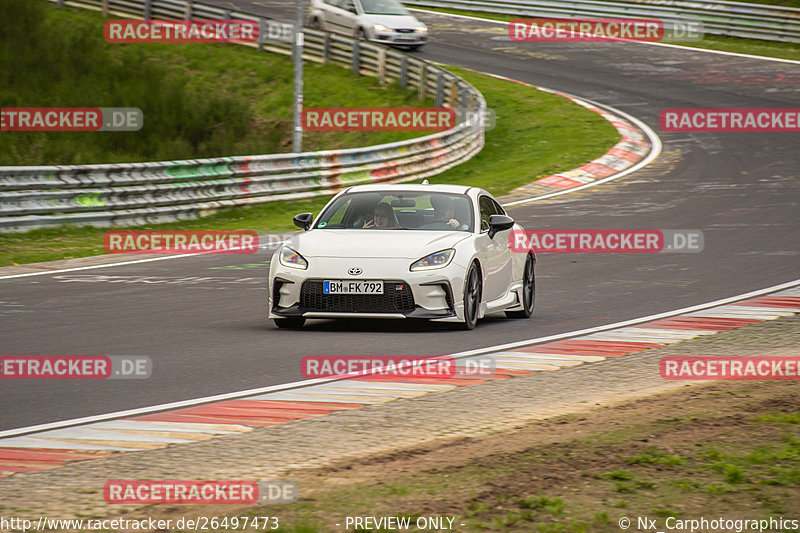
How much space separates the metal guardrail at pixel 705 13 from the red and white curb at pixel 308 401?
3655cm

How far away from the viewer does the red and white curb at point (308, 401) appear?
6559 mm

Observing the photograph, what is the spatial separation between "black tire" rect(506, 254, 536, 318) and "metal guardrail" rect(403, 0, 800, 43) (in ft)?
119

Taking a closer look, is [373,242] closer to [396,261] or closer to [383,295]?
[396,261]

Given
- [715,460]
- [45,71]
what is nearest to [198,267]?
[715,460]

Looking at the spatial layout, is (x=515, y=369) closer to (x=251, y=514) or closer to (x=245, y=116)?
(x=251, y=514)

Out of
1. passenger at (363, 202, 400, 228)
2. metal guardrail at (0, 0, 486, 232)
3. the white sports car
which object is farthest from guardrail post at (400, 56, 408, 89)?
passenger at (363, 202, 400, 228)

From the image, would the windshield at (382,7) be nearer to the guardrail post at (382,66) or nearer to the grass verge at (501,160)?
the guardrail post at (382,66)

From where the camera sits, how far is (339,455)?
20.9 feet

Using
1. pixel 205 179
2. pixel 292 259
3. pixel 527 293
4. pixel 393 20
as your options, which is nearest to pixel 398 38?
pixel 393 20

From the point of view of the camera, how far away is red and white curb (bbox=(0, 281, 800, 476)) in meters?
6.56

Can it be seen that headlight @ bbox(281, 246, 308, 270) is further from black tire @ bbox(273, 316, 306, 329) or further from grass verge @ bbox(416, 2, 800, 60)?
grass verge @ bbox(416, 2, 800, 60)

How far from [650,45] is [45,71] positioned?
24.4 meters

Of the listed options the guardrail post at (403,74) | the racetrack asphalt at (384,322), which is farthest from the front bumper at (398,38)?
the racetrack asphalt at (384,322)

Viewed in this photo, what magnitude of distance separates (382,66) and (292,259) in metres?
27.0
